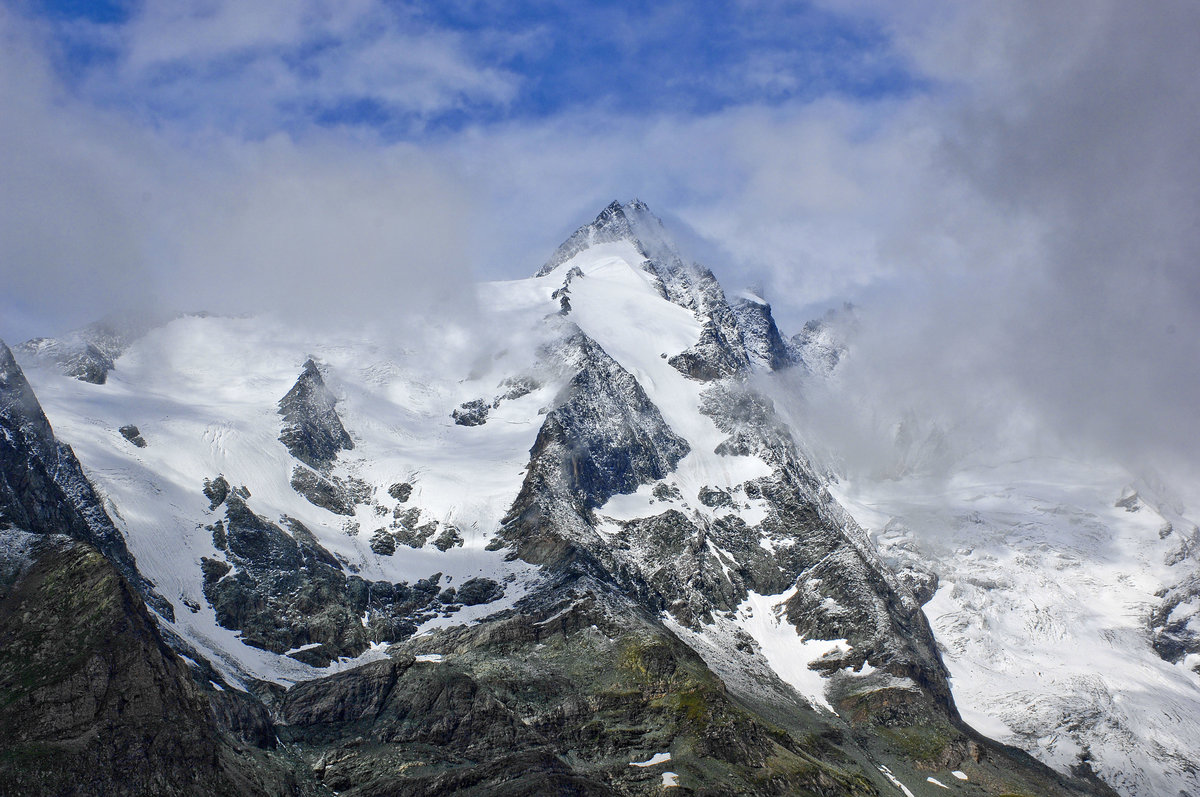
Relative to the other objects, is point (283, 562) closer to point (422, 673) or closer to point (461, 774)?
point (422, 673)

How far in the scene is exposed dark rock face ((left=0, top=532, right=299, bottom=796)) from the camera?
339 ft

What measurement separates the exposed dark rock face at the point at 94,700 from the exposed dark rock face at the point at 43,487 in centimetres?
2028

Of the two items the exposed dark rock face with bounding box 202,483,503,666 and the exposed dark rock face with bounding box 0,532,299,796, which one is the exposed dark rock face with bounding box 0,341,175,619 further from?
the exposed dark rock face with bounding box 0,532,299,796

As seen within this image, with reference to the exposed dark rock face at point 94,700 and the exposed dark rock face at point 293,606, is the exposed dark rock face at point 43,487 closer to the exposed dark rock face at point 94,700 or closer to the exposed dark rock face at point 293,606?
the exposed dark rock face at point 293,606

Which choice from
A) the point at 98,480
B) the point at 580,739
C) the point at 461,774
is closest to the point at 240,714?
the point at 461,774

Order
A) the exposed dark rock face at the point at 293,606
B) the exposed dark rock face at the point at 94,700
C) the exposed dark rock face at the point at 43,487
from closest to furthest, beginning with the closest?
1. the exposed dark rock face at the point at 94,700
2. the exposed dark rock face at the point at 43,487
3. the exposed dark rock face at the point at 293,606

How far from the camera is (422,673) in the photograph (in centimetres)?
16550

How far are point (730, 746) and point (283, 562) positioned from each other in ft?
319

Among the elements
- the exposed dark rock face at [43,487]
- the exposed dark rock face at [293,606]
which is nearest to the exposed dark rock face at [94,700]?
the exposed dark rock face at [43,487]

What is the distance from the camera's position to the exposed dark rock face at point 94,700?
10331cm

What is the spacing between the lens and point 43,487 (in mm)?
157125

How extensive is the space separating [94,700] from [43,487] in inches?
2352

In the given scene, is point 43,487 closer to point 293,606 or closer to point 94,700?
point 293,606

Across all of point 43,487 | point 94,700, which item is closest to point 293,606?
point 43,487
